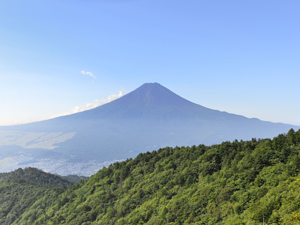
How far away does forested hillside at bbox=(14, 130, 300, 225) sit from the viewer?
21.0 meters

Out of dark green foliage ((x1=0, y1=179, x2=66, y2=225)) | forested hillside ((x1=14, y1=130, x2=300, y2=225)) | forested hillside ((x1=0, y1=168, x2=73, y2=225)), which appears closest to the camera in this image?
forested hillside ((x1=14, y1=130, x2=300, y2=225))

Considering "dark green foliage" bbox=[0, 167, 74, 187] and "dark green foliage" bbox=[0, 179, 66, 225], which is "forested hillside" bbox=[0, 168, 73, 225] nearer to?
"dark green foliage" bbox=[0, 179, 66, 225]

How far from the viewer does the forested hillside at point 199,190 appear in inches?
827

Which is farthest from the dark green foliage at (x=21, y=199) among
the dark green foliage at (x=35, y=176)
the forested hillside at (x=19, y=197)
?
the dark green foliage at (x=35, y=176)

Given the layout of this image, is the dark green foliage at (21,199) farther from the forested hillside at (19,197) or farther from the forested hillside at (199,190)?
the forested hillside at (199,190)

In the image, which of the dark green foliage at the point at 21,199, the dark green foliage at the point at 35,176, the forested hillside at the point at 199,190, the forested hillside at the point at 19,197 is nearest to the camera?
the forested hillside at the point at 199,190

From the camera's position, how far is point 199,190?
104 ft

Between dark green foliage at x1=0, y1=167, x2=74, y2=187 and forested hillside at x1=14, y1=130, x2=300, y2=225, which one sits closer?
forested hillside at x1=14, y1=130, x2=300, y2=225

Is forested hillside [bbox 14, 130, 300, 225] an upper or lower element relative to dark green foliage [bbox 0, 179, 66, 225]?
upper

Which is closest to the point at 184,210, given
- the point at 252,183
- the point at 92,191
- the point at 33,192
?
the point at 252,183

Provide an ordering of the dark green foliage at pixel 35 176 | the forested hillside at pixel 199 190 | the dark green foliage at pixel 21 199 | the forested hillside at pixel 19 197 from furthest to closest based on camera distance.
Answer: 1. the dark green foliage at pixel 35 176
2. the forested hillside at pixel 19 197
3. the dark green foliage at pixel 21 199
4. the forested hillside at pixel 199 190

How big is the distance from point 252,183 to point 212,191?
221 inches

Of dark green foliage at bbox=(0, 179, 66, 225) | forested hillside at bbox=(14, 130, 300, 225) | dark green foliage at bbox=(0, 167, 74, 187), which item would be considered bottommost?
dark green foliage at bbox=(0, 167, 74, 187)

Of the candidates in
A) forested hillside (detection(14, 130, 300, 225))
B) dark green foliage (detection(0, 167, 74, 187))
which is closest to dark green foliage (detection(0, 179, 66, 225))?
forested hillside (detection(14, 130, 300, 225))
